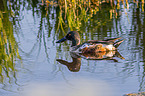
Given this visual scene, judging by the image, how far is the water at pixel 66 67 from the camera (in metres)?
6.16

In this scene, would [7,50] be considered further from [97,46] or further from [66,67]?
[97,46]

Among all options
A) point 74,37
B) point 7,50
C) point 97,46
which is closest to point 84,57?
point 97,46

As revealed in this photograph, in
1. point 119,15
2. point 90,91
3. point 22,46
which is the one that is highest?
point 119,15

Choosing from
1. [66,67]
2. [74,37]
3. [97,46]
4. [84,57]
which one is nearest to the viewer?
[66,67]

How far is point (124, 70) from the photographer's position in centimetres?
711

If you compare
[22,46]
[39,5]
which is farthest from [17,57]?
[39,5]

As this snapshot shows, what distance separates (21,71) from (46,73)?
21.4 inches

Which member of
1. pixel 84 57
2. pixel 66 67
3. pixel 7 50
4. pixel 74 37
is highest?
pixel 74 37

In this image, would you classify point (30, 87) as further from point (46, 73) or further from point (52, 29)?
point (52, 29)

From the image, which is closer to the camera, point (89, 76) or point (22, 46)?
point (89, 76)

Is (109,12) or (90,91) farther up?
(109,12)

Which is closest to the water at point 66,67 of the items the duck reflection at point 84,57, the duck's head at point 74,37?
the duck reflection at point 84,57

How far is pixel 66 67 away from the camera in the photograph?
24.9ft

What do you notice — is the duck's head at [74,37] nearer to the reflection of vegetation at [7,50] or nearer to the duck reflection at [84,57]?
the duck reflection at [84,57]
